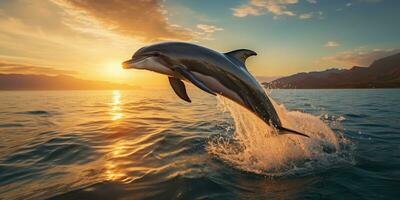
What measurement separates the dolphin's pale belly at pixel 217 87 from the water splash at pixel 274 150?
156 centimetres

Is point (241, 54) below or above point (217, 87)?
above

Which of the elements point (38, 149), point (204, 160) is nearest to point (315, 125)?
point (204, 160)

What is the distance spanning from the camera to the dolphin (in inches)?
241

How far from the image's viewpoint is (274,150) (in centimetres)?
974

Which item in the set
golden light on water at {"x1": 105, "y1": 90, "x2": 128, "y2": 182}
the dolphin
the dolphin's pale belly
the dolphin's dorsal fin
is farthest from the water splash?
golden light on water at {"x1": 105, "y1": 90, "x2": 128, "y2": 182}

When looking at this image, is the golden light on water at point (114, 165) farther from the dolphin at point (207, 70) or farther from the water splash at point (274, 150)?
the water splash at point (274, 150)

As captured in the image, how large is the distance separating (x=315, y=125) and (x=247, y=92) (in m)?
7.16

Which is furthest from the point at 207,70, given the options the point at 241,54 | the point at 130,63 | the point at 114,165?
the point at 114,165

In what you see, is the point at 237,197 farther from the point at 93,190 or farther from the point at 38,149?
the point at 38,149

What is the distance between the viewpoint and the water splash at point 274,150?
8.39 meters

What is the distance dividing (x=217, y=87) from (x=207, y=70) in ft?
1.57

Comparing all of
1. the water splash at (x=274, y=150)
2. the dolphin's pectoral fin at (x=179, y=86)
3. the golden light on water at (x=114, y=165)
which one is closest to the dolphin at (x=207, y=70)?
the dolphin's pectoral fin at (x=179, y=86)

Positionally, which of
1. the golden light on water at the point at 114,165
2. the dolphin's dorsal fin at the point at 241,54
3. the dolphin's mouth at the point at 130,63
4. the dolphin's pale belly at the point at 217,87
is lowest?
the golden light on water at the point at 114,165

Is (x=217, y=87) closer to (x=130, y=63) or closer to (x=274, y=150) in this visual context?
(x=130, y=63)
